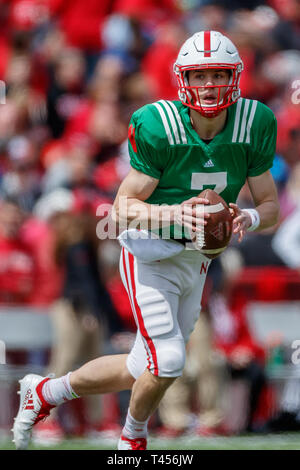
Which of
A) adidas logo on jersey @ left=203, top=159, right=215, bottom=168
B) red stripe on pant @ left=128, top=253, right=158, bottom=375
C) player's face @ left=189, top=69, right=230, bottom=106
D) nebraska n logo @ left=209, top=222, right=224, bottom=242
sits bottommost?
red stripe on pant @ left=128, top=253, right=158, bottom=375

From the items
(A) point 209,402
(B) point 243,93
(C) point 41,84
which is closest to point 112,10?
(C) point 41,84

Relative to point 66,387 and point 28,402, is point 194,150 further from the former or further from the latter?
point 28,402

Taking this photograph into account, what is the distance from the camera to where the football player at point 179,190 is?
408 centimetres

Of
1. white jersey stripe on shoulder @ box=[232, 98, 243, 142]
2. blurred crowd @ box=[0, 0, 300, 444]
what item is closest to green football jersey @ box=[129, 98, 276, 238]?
white jersey stripe on shoulder @ box=[232, 98, 243, 142]

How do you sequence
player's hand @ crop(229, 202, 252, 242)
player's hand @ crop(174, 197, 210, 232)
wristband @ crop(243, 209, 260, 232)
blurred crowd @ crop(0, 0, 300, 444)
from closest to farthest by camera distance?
player's hand @ crop(174, 197, 210, 232) < player's hand @ crop(229, 202, 252, 242) < wristband @ crop(243, 209, 260, 232) < blurred crowd @ crop(0, 0, 300, 444)

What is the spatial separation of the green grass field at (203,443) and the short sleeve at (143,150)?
6.36 ft

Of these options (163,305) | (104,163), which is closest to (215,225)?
(163,305)

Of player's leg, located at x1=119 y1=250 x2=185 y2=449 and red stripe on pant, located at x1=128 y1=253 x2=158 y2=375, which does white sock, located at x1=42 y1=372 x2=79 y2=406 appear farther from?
red stripe on pant, located at x1=128 y1=253 x2=158 y2=375

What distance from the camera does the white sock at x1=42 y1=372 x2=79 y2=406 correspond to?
4.51 m

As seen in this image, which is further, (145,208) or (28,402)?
(28,402)

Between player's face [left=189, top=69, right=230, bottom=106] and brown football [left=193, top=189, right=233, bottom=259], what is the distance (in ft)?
1.31

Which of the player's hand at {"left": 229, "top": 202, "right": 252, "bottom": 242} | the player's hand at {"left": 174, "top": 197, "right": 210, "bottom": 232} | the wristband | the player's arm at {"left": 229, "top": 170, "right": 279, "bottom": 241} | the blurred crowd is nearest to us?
the player's hand at {"left": 174, "top": 197, "right": 210, "bottom": 232}

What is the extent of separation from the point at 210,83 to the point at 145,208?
0.62 metres

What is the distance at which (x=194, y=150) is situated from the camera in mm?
4098
